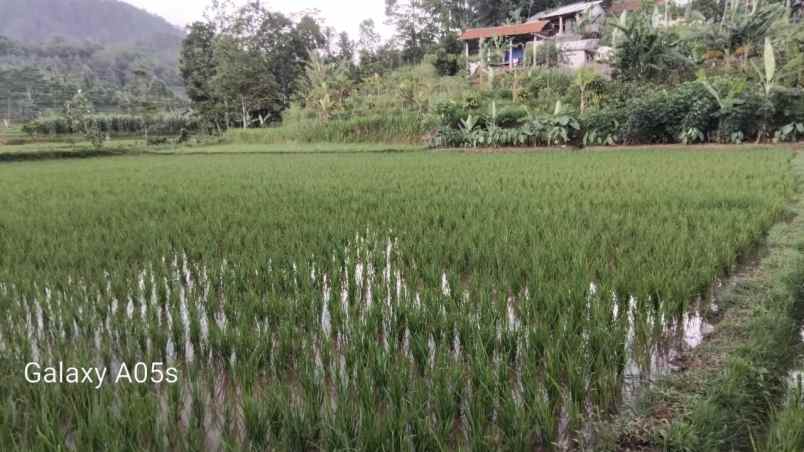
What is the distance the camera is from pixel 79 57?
6456 cm

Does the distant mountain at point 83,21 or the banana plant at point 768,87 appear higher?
the distant mountain at point 83,21

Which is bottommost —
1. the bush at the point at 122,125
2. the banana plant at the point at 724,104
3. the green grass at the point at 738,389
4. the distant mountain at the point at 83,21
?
the green grass at the point at 738,389

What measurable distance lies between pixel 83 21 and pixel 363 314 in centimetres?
14818

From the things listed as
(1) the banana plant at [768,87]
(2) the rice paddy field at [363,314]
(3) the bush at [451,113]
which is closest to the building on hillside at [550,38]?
(3) the bush at [451,113]

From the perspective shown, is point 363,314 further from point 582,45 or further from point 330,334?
point 582,45

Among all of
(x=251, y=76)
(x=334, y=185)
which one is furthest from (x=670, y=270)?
(x=251, y=76)

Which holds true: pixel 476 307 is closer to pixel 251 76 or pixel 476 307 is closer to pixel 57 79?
pixel 251 76

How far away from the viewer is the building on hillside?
22855 mm

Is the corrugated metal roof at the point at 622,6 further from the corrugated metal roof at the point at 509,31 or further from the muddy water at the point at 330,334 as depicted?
the muddy water at the point at 330,334

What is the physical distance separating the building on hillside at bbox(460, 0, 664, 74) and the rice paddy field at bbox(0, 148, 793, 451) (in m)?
18.5

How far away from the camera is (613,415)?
1455 mm

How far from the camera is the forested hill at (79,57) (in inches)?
1411

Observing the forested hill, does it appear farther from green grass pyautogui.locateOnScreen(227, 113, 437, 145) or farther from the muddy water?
the muddy water

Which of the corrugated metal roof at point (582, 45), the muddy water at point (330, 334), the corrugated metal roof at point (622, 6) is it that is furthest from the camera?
the corrugated metal roof at point (622, 6)
